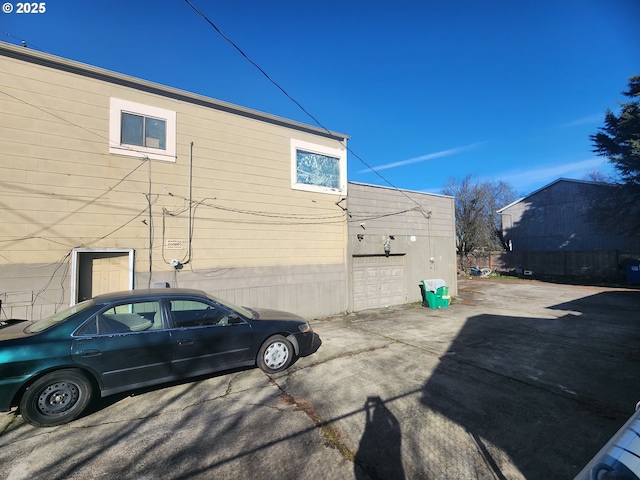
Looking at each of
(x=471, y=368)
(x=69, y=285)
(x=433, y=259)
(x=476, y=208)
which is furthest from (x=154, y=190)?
(x=476, y=208)

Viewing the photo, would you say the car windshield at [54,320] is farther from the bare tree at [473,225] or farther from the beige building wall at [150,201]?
the bare tree at [473,225]

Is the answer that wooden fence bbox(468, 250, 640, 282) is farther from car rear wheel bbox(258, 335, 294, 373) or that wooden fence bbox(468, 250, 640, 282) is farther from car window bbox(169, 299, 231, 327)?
car window bbox(169, 299, 231, 327)

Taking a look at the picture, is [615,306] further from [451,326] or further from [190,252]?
[190,252]

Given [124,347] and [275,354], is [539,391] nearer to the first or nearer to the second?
[275,354]

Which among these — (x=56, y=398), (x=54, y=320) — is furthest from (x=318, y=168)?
(x=56, y=398)

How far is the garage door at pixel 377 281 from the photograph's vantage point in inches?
427

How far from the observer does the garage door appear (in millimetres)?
10852

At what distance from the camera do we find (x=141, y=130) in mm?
7238

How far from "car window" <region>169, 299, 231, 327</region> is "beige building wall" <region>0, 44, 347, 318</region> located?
3.05 m

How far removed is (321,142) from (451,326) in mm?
7014

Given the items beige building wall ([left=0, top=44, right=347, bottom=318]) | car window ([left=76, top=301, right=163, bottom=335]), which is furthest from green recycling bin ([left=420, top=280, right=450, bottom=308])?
car window ([left=76, top=301, right=163, bottom=335])

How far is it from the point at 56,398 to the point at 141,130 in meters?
5.99

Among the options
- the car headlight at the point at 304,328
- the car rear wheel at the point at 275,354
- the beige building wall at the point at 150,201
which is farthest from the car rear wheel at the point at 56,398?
the beige building wall at the point at 150,201

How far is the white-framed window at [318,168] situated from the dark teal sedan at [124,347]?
18.1 feet
